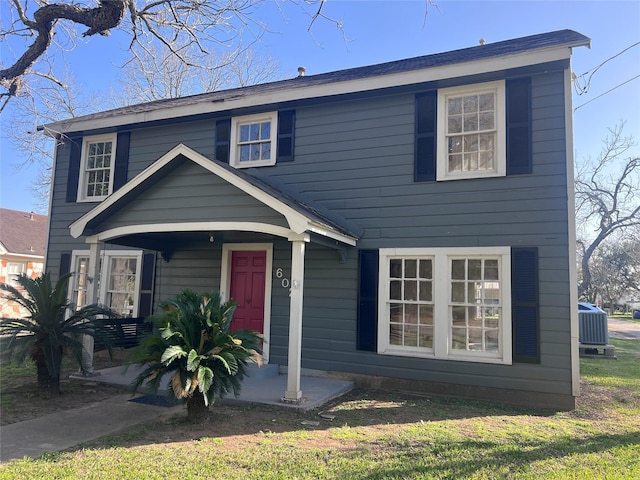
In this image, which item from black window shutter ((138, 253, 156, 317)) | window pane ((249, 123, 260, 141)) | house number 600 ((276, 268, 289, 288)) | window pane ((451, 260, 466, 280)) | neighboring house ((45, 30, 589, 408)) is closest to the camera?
neighboring house ((45, 30, 589, 408))

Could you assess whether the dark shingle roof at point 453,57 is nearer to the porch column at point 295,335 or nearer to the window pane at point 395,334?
the porch column at point 295,335

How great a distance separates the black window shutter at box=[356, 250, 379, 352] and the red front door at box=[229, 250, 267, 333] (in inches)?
77.4

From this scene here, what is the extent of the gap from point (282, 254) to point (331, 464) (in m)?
4.62

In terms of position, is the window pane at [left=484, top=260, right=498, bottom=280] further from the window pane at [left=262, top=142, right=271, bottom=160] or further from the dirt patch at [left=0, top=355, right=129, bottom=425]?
the dirt patch at [left=0, top=355, right=129, bottom=425]

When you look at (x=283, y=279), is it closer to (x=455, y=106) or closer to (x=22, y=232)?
(x=455, y=106)

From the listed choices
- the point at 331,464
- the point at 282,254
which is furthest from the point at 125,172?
the point at 331,464

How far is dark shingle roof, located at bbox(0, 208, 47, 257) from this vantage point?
67.9ft

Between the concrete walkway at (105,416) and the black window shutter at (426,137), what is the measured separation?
12.1 feet

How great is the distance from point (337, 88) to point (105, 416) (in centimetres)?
618

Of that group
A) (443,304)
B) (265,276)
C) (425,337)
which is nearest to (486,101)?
(443,304)

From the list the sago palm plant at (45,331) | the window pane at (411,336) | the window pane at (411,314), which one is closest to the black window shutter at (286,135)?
the window pane at (411,314)

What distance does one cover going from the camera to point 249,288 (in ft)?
27.5

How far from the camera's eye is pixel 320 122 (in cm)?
810

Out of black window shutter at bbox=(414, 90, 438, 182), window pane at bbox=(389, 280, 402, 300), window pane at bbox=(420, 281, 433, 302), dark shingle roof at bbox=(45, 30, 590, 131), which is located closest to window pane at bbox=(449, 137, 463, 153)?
black window shutter at bbox=(414, 90, 438, 182)
